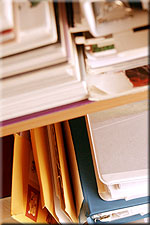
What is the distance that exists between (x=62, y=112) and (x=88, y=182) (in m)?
0.30

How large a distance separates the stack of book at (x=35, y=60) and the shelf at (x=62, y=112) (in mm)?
11

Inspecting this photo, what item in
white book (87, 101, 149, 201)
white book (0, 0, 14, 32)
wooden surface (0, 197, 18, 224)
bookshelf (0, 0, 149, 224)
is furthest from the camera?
wooden surface (0, 197, 18, 224)

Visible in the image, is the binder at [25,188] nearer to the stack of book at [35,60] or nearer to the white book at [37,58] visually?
the stack of book at [35,60]

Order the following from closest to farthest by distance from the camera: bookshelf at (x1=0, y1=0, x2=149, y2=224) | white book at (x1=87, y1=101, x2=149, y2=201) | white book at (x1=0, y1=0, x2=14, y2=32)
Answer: white book at (x1=0, y1=0, x2=14, y2=32) < bookshelf at (x1=0, y1=0, x2=149, y2=224) < white book at (x1=87, y1=101, x2=149, y2=201)

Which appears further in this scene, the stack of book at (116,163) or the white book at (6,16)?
the stack of book at (116,163)

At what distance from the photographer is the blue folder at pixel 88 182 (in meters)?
0.67

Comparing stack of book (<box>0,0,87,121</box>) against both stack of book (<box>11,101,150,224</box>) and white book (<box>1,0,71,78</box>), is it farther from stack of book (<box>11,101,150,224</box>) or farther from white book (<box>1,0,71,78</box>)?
stack of book (<box>11,101,150,224</box>)

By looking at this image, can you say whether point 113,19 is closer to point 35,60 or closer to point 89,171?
point 35,60

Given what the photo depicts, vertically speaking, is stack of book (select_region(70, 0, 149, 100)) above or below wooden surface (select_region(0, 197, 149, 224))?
above

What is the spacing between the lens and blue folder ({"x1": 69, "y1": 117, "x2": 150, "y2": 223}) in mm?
666

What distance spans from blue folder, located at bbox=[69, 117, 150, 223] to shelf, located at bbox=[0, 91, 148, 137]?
26 cm

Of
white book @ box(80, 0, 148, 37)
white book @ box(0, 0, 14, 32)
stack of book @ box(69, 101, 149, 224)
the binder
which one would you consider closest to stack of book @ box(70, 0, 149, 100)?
white book @ box(80, 0, 148, 37)

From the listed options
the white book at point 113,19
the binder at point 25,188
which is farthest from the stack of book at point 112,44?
the binder at point 25,188

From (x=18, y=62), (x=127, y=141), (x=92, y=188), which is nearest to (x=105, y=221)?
(x=92, y=188)
